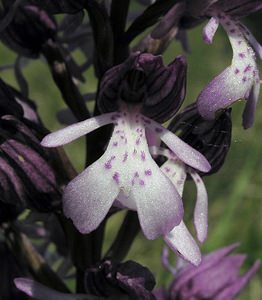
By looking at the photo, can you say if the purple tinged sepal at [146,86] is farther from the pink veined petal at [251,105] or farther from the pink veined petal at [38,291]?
the pink veined petal at [38,291]

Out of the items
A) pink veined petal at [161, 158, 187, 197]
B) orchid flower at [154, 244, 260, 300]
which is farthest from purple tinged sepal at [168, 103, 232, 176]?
orchid flower at [154, 244, 260, 300]

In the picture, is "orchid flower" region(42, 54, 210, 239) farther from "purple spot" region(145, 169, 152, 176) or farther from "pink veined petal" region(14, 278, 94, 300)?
"pink veined petal" region(14, 278, 94, 300)

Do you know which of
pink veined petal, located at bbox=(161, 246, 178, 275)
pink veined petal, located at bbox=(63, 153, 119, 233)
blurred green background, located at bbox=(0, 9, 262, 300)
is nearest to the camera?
pink veined petal, located at bbox=(63, 153, 119, 233)

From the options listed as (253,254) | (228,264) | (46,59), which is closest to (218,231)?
(253,254)

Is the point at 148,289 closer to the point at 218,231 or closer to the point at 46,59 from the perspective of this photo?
the point at 46,59

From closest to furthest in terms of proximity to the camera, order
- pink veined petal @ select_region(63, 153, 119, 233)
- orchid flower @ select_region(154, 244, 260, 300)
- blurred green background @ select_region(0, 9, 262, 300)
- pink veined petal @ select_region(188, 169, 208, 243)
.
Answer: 1. pink veined petal @ select_region(63, 153, 119, 233)
2. pink veined petal @ select_region(188, 169, 208, 243)
3. orchid flower @ select_region(154, 244, 260, 300)
4. blurred green background @ select_region(0, 9, 262, 300)

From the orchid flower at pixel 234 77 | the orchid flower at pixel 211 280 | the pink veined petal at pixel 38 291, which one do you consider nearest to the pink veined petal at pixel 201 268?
the orchid flower at pixel 211 280
